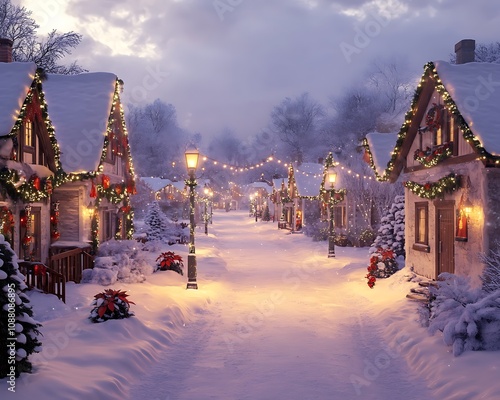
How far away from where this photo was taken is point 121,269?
13.8m

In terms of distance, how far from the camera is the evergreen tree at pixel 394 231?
18.0 m

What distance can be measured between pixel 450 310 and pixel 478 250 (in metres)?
3.61

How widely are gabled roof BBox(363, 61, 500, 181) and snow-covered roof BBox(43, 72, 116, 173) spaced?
34.1 feet

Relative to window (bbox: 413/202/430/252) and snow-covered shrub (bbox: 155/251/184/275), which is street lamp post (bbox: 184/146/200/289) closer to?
snow-covered shrub (bbox: 155/251/184/275)

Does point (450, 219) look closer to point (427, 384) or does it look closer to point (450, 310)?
point (450, 310)

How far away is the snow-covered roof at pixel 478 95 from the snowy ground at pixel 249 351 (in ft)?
14.1

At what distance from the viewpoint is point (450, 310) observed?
8281 millimetres

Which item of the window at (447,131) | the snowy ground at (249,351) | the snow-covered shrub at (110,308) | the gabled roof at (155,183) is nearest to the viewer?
the snowy ground at (249,351)

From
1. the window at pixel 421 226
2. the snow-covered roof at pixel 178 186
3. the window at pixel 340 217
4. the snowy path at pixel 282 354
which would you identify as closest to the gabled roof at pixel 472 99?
the window at pixel 421 226

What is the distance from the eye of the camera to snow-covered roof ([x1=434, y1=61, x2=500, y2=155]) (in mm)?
10578

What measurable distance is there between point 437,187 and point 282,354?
7.27 metres

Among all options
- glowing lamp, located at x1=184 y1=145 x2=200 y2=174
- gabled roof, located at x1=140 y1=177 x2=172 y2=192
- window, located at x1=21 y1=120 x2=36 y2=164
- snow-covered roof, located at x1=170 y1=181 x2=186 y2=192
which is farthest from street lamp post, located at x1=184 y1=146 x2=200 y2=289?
snow-covered roof, located at x1=170 y1=181 x2=186 y2=192

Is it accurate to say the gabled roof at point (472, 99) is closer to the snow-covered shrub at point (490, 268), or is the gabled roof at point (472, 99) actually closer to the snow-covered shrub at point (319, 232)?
the snow-covered shrub at point (490, 268)

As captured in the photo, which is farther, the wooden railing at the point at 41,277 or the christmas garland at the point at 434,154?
the christmas garland at the point at 434,154
